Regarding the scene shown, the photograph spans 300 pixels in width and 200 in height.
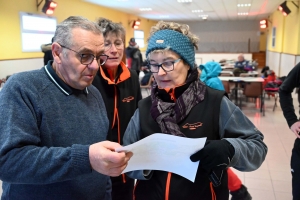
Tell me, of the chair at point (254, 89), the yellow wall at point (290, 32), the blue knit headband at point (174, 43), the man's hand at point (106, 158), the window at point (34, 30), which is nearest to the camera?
the man's hand at point (106, 158)

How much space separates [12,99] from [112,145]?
39 centimetres

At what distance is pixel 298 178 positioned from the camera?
194 cm

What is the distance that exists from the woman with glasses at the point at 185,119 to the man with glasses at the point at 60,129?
0.76 feet

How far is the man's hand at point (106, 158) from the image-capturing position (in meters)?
0.89

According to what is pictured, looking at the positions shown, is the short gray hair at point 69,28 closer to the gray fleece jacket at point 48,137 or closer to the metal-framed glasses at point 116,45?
the gray fleece jacket at point 48,137

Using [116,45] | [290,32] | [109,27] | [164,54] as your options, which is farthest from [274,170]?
[290,32]

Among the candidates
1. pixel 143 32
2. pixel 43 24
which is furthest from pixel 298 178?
pixel 143 32

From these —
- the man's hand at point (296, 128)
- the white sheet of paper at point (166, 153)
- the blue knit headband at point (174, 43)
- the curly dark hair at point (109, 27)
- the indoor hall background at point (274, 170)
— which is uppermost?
the curly dark hair at point (109, 27)

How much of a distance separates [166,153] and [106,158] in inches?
10.4

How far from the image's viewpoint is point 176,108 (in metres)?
1.20

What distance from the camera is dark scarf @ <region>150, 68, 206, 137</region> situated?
3.86ft

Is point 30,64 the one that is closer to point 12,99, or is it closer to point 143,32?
point 12,99

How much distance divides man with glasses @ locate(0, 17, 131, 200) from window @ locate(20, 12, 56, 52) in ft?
22.7

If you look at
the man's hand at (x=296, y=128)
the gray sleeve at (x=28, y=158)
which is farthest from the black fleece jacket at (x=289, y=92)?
the gray sleeve at (x=28, y=158)
